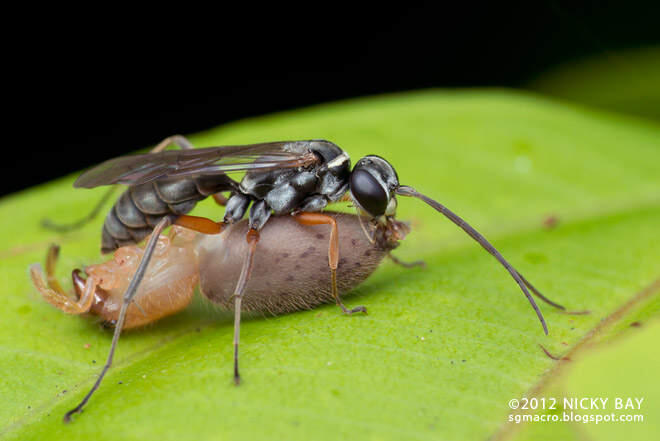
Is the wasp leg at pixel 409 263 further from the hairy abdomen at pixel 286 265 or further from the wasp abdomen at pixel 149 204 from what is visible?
the wasp abdomen at pixel 149 204

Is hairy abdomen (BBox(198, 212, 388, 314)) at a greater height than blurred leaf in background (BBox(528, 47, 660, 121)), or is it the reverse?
blurred leaf in background (BBox(528, 47, 660, 121))

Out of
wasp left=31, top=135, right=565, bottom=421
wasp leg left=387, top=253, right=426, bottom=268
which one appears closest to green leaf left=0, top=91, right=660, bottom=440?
wasp leg left=387, top=253, right=426, bottom=268

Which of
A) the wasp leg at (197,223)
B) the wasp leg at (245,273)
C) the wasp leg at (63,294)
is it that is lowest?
the wasp leg at (63,294)

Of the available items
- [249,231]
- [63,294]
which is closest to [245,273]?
[249,231]

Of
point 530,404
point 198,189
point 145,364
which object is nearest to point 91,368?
point 145,364

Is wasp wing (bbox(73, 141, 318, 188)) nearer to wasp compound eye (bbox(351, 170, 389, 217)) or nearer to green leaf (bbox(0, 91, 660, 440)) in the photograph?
wasp compound eye (bbox(351, 170, 389, 217))

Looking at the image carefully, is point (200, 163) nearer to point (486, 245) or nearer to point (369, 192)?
point (369, 192)

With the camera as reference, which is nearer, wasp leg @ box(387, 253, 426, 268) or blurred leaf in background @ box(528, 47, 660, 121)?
wasp leg @ box(387, 253, 426, 268)

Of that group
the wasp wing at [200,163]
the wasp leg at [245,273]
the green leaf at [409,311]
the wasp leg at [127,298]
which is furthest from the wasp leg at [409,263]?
the wasp leg at [127,298]
